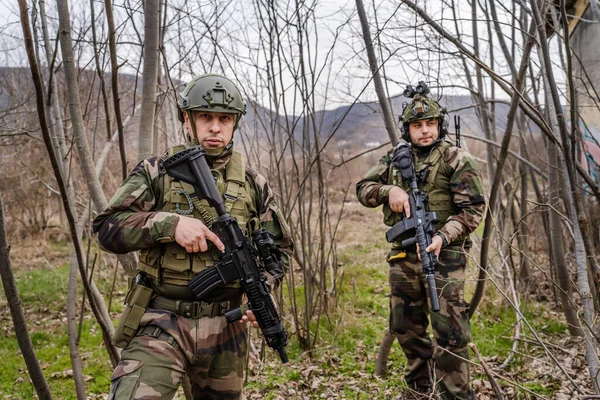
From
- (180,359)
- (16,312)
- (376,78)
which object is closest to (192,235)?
(180,359)

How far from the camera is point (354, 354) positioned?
13.2 feet

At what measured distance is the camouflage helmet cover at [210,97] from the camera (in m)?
2.06

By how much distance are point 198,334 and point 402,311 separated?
58.0 inches

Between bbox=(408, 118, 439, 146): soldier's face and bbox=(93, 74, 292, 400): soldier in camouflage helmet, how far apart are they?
51.0 inches

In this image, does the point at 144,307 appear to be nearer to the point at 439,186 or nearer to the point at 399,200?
the point at 399,200

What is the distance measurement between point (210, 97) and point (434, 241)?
1.49m

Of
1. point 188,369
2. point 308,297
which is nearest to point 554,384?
point 308,297

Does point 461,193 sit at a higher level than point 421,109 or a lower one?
lower

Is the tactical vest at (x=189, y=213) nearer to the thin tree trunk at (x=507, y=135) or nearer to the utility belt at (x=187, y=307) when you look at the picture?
the utility belt at (x=187, y=307)

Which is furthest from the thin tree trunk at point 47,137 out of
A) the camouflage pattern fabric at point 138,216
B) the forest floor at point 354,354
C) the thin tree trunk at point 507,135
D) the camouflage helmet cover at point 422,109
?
the camouflage helmet cover at point 422,109

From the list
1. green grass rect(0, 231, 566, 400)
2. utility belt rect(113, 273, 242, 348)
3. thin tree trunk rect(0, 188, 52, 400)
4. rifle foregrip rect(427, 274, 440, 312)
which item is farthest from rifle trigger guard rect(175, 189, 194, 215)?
green grass rect(0, 231, 566, 400)

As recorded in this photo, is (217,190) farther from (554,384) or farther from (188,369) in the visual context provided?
(554,384)

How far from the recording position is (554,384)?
10.6ft

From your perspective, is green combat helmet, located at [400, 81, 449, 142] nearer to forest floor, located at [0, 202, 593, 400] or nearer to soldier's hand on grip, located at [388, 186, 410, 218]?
soldier's hand on grip, located at [388, 186, 410, 218]
